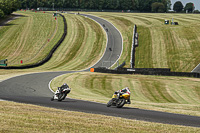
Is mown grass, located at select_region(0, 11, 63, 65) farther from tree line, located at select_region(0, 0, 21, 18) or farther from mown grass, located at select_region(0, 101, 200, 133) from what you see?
mown grass, located at select_region(0, 101, 200, 133)

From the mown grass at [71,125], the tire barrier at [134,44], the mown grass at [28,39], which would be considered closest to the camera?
the mown grass at [71,125]

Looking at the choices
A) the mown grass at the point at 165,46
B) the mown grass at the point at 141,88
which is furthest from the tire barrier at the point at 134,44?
the mown grass at the point at 141,88

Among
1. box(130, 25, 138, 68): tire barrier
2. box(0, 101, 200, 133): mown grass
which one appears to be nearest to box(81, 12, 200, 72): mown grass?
box(130, 25, 138, 68): tire barrier

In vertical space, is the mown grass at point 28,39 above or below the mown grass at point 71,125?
below

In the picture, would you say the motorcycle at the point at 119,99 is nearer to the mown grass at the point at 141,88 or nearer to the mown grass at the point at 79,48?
the mown grass at the point at 141,88

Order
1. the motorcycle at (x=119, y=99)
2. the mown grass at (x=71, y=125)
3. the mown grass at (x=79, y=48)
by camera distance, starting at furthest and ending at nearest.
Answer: the mown grass at (x=79, y=48), the motorcycle at (x=119, y=99), the mown grass at (x=71, y=125)

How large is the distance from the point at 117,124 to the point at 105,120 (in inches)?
40.4

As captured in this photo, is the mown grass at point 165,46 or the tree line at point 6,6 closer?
the mown grass at point 165,46

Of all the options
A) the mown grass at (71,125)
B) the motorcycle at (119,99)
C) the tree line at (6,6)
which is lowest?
the motorcycle at (119,99)

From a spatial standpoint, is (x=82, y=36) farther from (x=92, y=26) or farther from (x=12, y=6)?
(x=12, y=6)

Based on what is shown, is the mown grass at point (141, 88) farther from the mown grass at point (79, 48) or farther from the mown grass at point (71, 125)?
the mown grass at point (79, 48)

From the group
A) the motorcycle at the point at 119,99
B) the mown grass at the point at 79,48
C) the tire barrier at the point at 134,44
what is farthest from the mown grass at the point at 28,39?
the motorcycle at the point at 119,99

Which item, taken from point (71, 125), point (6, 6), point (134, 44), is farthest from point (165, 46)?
point (6, 6)

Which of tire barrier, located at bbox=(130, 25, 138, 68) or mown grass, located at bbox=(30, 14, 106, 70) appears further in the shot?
mown grass, located at bbox=(30, 14, 106, 70)
